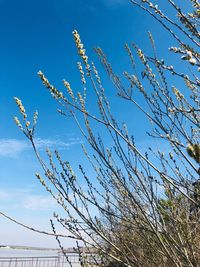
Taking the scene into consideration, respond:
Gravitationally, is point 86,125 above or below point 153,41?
below

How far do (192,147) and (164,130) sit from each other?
7.51ft

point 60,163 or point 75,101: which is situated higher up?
point 75,101

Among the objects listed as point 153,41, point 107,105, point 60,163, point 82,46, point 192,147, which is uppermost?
point 153,41

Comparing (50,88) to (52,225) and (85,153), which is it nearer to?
(85,153)

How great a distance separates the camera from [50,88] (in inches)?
100.0

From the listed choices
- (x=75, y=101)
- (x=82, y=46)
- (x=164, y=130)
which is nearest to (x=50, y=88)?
(x=75, y=101)

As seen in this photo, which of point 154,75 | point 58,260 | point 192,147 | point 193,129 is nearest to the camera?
point 192,147

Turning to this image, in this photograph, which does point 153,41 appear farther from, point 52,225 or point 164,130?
point 52,225

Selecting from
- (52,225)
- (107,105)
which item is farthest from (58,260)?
(107,105)

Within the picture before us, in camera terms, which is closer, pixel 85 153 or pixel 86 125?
pixel 86 125

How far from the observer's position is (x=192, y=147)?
69 centimetres

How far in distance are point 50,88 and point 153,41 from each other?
4.28ft

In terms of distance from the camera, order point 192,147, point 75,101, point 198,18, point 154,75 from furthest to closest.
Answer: point 154,75 < point 75,101 < point 198,18 < point 192,147

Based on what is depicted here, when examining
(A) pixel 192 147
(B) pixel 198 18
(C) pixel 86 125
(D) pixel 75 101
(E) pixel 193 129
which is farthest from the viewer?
(E) pixel 193 129
